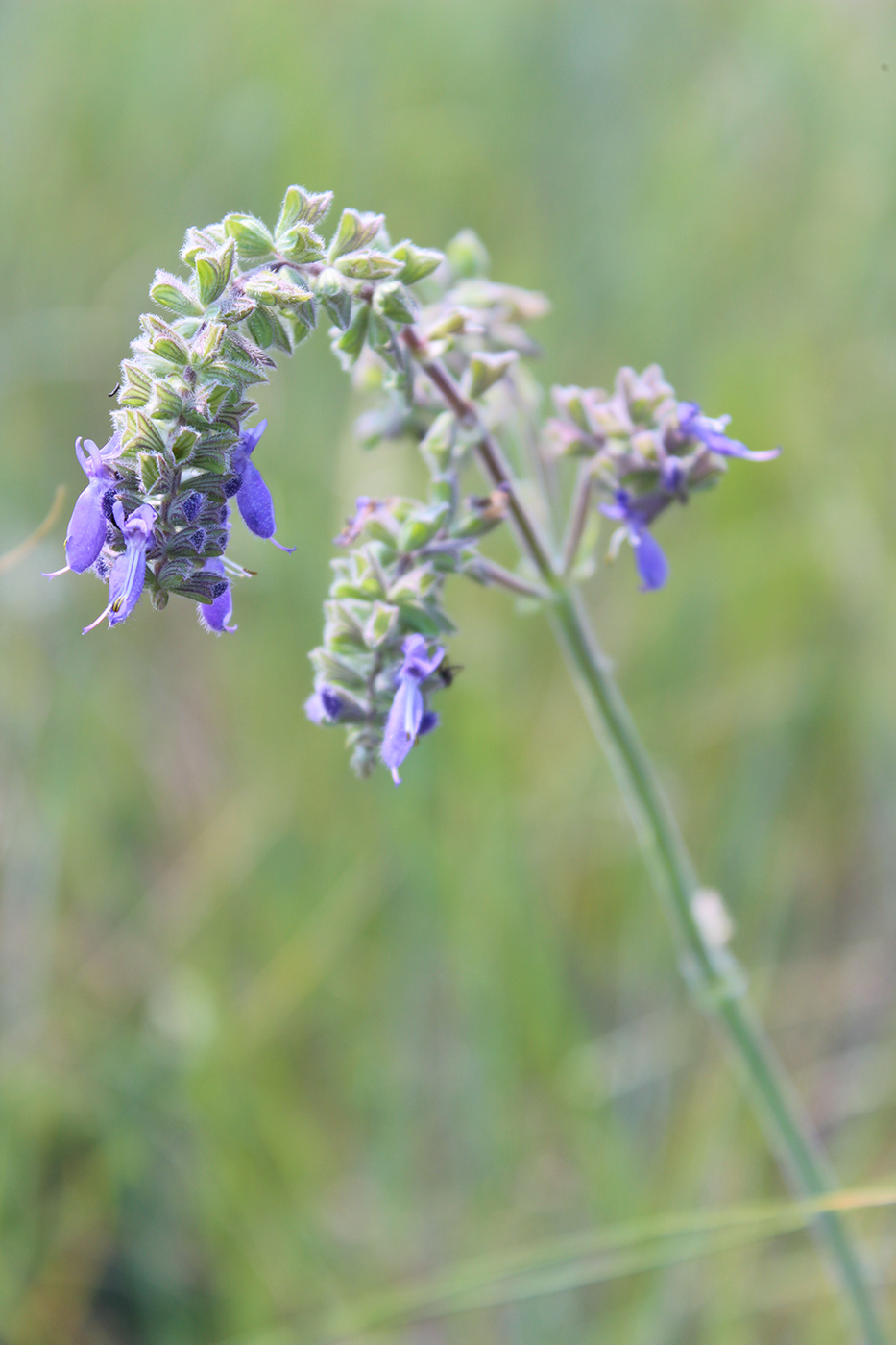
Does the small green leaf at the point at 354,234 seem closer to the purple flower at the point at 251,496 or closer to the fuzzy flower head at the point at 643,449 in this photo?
the purple flower at the point at 251,496

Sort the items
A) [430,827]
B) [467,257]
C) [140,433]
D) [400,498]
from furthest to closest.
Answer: [430,827] → [467,257] → [400,498] → [140,433]

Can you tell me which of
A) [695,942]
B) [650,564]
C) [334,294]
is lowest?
[695,942]

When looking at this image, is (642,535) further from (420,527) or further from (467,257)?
(467,257)

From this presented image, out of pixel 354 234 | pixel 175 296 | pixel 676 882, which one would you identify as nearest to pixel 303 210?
pixel 354 234

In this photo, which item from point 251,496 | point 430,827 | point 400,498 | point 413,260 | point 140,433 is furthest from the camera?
point 430,827

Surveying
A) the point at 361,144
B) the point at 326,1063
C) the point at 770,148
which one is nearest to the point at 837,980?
the point at 326,1063

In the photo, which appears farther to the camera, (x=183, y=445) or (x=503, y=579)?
(x=503, y=579)

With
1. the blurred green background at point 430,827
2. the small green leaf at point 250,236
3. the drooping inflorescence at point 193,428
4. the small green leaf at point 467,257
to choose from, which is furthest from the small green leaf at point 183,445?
the blurred green background at point 430,827

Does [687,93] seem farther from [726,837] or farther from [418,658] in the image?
[418,658]
